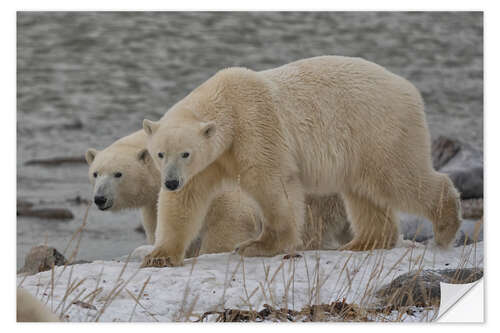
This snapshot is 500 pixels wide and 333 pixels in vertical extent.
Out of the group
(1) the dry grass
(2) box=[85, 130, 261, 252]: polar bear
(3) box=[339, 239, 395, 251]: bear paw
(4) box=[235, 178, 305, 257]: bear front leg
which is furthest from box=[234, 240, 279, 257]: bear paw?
(3) box=[339, 239, 395, 251]: bear paw

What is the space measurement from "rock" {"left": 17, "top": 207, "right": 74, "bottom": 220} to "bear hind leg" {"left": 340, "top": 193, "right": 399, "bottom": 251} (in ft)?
6.76

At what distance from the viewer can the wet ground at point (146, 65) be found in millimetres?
5797

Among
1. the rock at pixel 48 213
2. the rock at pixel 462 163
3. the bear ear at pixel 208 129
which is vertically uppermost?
the bear ear at pixel 208 129

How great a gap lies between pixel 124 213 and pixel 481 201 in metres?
2.68

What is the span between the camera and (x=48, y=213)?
6.02 m

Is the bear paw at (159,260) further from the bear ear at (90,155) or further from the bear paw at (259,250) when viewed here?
the bear ear at (90,155)

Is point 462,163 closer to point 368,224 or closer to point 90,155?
point 368,224

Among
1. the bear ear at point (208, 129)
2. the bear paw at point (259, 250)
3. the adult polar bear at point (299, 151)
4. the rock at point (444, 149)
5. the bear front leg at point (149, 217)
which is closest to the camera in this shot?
the bear ear at point (208, 129)

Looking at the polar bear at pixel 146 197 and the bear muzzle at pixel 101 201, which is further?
the polar bear at pixel 146 197

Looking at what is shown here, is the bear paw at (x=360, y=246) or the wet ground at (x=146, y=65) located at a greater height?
the wet ground at (x=146, y=65)

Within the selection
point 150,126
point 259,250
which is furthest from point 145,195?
point 259,250

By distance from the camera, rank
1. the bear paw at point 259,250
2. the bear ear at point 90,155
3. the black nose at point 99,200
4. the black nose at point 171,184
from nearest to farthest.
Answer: the black nose at point 171,184 → the bear paw at point 259,250 → the black nose at point 99,200 → the bear ear at point 90,155

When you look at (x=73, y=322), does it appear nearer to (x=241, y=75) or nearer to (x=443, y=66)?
(x=241, y=75)
